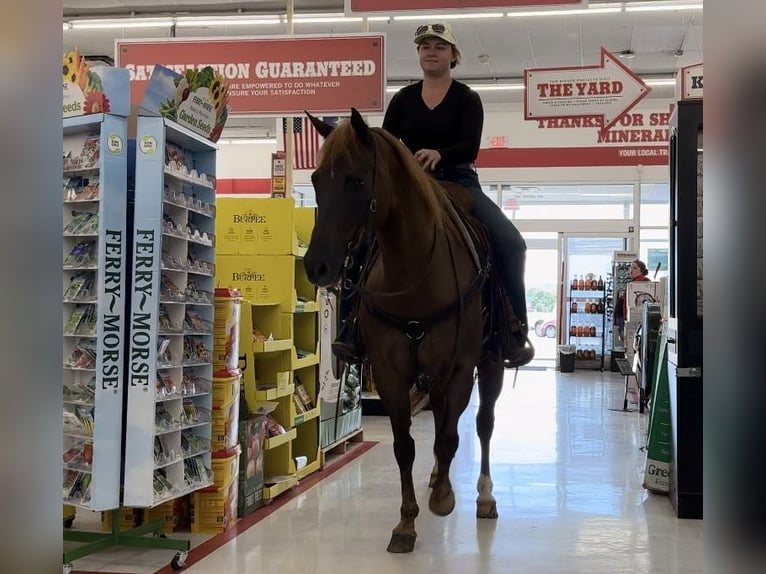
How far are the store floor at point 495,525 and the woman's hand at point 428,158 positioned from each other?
2.03 m

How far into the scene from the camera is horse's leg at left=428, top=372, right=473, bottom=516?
11.3 ft

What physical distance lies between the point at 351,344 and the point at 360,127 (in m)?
1.23

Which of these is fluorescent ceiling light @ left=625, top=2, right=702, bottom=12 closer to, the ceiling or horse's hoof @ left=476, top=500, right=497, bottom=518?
the ceiling

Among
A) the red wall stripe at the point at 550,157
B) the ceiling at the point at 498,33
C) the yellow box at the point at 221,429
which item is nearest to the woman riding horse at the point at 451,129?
the yellow box at the point at 221,429

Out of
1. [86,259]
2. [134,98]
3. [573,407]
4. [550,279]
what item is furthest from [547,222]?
[86,259]

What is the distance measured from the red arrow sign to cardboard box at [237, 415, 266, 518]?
5578mm

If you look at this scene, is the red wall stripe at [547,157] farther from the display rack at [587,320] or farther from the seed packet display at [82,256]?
the seed packet display at [82,256]

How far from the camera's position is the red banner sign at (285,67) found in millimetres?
6156

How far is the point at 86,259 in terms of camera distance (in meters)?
3.44

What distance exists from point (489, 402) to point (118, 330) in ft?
8.01

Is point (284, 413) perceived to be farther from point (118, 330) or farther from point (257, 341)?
point (118, 330)

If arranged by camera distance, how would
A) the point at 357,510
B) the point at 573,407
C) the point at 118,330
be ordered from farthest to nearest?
the point at 573,407 → the point at 357,510 → the point at 118,330

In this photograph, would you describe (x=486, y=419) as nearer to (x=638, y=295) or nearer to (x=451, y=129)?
(x=451, y=129)

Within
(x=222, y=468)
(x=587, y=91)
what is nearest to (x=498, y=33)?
(x=587, y=91)
